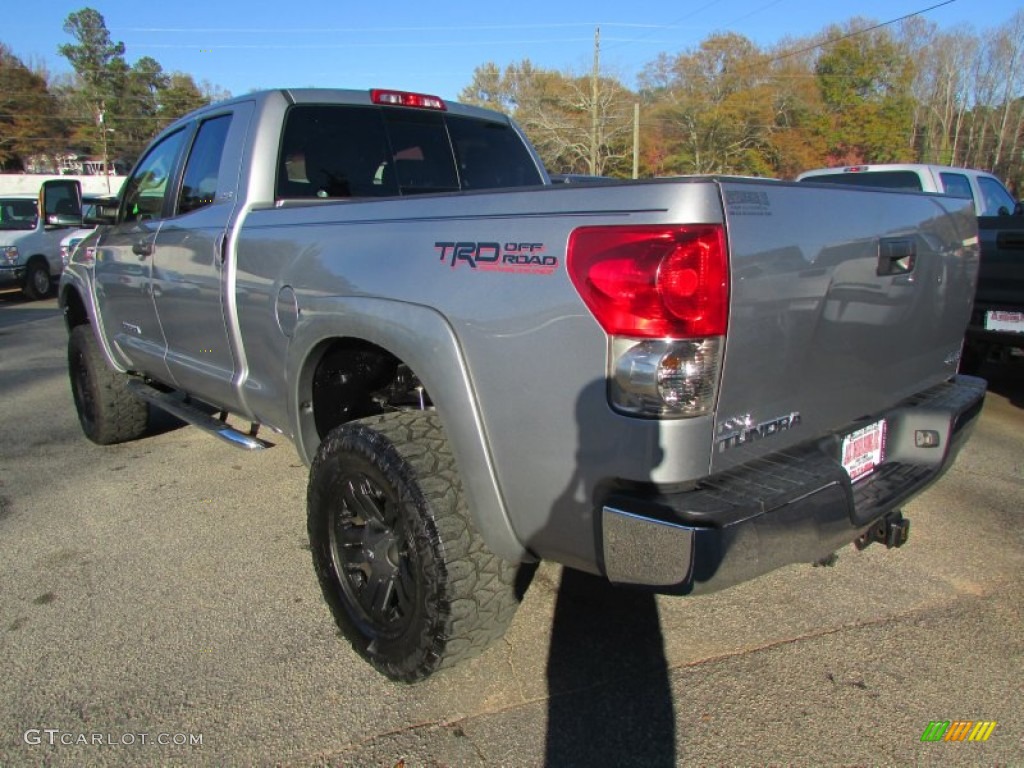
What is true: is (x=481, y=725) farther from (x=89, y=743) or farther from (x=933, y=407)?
(x=933, y=407)

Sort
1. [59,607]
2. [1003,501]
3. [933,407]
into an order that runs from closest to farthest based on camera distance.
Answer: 1. [933,407]
2. [59,607]
3. [1003,501]

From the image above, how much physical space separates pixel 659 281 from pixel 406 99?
8.48ft

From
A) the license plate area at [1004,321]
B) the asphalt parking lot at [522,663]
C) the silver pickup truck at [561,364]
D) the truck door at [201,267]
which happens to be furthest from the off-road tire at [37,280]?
the license plate area at [1004,321]

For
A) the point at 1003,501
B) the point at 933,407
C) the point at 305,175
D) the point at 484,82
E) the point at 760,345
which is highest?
the point at 484,82

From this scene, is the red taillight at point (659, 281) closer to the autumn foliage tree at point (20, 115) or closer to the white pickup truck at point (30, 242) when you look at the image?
the white pickup truck at point (30, 242)

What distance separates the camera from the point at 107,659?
2793 mm

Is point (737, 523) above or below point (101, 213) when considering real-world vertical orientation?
below

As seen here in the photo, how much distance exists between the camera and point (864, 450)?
2510mm

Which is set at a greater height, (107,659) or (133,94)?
(133,94)

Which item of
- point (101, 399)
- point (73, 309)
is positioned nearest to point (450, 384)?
point (101, 399)

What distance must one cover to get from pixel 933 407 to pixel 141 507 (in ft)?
13.1

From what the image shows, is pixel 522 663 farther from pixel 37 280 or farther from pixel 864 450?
pixel 37 280

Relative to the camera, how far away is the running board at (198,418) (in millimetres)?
3459

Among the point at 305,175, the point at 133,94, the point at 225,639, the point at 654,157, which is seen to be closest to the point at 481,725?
the point at 225,639
